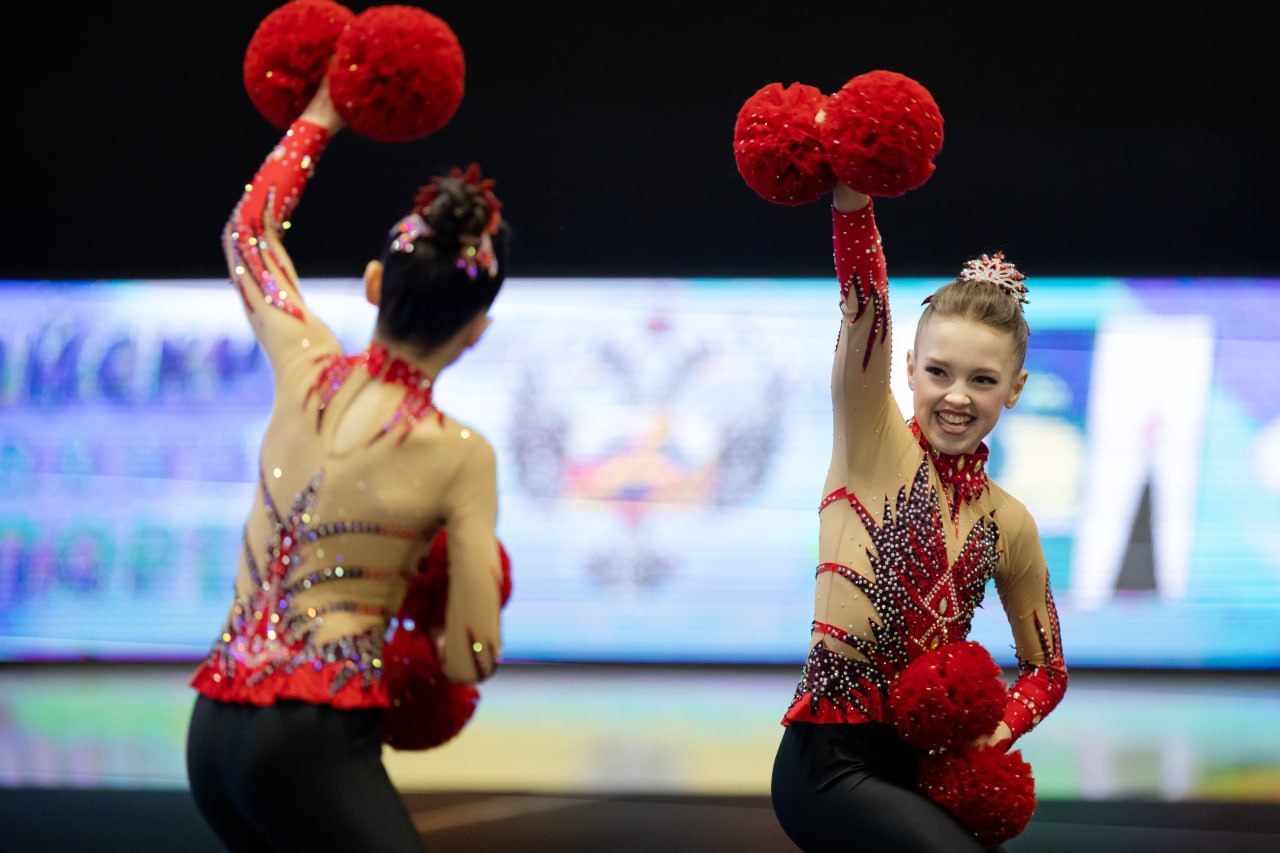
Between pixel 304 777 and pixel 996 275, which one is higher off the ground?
pixel 996 275

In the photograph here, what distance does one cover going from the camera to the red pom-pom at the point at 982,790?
1.97 meters

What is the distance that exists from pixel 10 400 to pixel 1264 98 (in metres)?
5.60

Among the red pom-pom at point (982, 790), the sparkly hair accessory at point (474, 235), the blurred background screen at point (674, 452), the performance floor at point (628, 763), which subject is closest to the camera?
the sparkly hair accessory at point (474, 235)

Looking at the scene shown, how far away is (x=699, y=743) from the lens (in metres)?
4.65

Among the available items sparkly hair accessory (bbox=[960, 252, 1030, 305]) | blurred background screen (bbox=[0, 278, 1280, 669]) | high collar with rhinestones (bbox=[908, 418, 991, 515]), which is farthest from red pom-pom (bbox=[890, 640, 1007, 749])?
blurred background screen (bbox=[0, 278, 1280, 669])

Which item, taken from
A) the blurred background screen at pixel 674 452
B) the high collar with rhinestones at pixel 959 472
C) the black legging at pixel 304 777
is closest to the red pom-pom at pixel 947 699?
the high collar with rhinestones at pixel 959 472

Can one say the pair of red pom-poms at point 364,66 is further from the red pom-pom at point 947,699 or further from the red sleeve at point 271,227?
the red pom-pom at point 947,699

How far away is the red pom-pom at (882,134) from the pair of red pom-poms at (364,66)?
561 mm

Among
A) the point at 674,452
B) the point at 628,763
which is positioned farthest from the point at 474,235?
the point at 674,452

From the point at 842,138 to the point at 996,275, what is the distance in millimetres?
473

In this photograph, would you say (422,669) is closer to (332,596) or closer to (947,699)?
(332,596)

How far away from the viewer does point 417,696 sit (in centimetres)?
181

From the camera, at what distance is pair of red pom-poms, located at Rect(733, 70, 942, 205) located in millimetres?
1925

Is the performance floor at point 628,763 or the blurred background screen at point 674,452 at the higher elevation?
the blurred background screen at point 674,452
